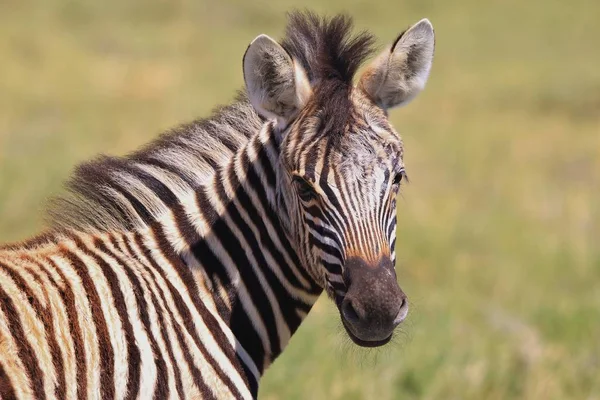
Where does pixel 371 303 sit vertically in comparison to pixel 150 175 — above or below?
below

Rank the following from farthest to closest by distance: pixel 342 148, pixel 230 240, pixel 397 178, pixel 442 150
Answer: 1. pixel 442 150
2. pixel 230 240
3. pixel 397 178
4. pixel 342 148

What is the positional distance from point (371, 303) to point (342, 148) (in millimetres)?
809

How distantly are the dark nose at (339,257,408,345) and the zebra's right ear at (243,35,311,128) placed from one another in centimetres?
96

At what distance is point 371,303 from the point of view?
392 centimetres

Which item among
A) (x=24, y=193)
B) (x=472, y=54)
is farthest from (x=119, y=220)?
(x=472, y=54)

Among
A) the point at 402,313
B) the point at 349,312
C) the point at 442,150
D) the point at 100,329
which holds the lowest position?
the point at 442,150

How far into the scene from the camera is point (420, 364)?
885cm

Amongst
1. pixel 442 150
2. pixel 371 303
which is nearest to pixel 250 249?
pixel 371 303

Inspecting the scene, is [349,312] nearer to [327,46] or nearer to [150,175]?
[150,175]

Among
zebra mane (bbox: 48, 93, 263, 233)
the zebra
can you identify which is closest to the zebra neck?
the zebra

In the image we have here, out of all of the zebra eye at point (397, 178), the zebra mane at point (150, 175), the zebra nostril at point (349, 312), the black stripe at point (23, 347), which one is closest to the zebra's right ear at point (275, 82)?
the zebra mane at point (150, 175)

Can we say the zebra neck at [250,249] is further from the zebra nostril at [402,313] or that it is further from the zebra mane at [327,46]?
the zebra nostril at [402,313]

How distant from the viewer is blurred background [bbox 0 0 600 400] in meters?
9.02

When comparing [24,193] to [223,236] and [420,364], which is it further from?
[223,236]
